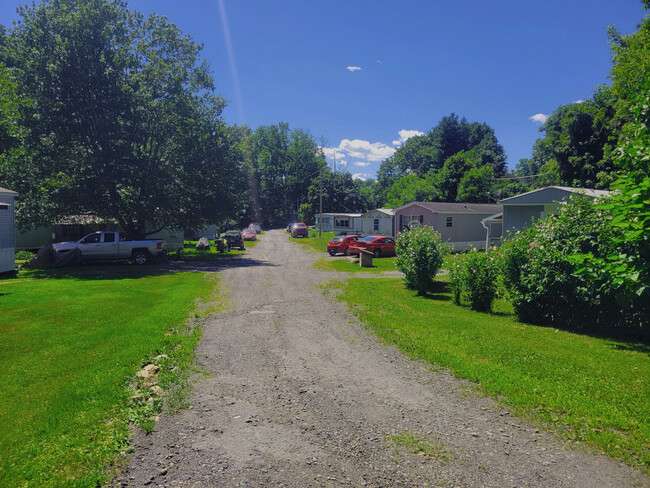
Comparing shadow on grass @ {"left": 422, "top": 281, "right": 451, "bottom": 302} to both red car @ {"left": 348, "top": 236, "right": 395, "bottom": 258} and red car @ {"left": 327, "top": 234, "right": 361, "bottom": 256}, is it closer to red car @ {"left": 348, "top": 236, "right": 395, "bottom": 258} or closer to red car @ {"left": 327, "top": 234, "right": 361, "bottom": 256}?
red car @ {"left": 348, "top": 236, "right": 395, "bottom": 258}

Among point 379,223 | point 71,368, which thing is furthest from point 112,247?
point 379,223

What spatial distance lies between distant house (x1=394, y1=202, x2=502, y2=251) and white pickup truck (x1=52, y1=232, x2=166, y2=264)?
18.4 meters

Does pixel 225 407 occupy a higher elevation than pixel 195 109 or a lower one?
lower

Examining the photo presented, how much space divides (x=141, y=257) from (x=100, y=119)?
8.03 meters

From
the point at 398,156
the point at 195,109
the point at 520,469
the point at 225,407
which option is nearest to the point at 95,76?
the point at 195,109

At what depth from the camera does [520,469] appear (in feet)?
12.6

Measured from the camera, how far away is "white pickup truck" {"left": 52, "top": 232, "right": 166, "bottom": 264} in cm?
2150

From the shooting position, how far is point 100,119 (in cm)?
2195

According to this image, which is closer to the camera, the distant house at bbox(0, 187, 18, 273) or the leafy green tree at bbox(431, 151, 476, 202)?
the distant house at bbox(0, 187, 18, 273)

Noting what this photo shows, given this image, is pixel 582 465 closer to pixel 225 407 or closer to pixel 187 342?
pixel 225 407

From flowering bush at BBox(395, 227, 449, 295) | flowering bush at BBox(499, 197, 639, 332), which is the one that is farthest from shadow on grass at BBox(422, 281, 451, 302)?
flowering bush at BBox(499, 197, 639, 332)

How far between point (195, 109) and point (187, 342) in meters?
23.3

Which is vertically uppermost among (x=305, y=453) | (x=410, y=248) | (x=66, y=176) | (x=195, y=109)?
(x=195, y=109)

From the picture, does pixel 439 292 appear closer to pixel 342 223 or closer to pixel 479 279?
pixel 479 279
